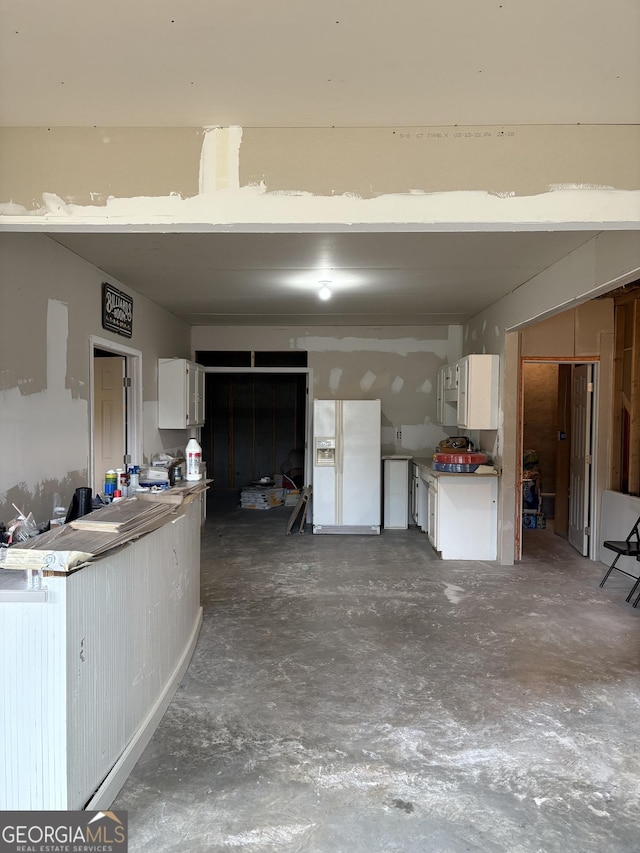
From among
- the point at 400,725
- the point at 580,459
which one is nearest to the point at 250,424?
the point at 580,459

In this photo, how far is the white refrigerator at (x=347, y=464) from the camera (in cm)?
682

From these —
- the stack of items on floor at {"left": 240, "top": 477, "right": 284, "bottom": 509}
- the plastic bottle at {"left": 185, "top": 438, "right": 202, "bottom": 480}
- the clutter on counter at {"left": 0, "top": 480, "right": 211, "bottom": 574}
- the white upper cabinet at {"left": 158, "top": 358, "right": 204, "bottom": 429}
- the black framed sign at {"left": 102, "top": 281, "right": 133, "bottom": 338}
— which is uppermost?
the black framed sign at {"left": 102, "top": 281, "right": 133, "bottom": 338}

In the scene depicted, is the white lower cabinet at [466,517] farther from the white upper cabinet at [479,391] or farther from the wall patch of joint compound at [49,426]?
the wall patch of joint compound at [49,426]

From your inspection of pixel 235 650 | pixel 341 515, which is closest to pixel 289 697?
pixel 235 650

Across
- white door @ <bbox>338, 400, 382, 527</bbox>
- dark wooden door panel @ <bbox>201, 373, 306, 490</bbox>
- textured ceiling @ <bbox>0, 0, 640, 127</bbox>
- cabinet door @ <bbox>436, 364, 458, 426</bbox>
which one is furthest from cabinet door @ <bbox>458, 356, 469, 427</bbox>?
dark wooden door panel @ <bbox>201, 373, 306, 490</bbox>

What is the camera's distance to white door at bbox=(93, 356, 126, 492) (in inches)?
204

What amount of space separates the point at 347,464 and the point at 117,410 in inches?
113

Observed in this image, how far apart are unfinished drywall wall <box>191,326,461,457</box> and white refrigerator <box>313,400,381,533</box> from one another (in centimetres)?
73

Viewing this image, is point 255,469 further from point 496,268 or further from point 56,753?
point 56,753

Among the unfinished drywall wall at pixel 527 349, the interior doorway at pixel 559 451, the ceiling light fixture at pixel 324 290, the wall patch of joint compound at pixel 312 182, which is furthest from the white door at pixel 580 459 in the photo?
the wall patch of joint compound at pixel 312 182

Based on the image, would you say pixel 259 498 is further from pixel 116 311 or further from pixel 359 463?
pixel 116 311

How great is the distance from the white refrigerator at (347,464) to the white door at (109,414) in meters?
2.42

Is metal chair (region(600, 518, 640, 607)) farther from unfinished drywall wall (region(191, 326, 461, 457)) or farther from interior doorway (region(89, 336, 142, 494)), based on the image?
interior doorway (region(89, 336, 142, 494))

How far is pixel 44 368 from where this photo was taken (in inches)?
132
